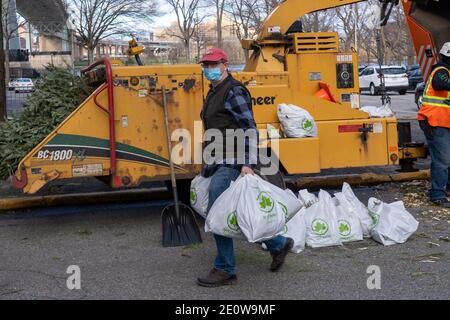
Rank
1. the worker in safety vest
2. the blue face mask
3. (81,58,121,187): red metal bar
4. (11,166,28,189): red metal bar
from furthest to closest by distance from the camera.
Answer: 1. the worker in safety vest
2. (81,58,121,187): red metal bar
3. (11,166,28,189): red metal bar
4. the blue face mask

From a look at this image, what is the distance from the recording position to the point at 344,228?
5.66 metres

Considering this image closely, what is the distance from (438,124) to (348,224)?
78.0 inches

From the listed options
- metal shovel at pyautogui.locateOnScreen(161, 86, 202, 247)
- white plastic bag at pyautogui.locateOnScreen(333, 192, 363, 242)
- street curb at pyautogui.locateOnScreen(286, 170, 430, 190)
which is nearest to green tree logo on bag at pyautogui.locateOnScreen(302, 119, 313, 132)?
white plastic bag at pyautogui.locateOnScreen(333, 192, 363, 242)

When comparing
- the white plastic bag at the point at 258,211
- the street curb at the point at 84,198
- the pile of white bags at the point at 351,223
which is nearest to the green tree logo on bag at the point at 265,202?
the white plastic bag at the point at 258,211

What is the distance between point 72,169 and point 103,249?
0.88 m

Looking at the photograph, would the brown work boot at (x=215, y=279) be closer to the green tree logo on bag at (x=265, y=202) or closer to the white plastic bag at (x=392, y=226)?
the green tree logo on bag at (x=265, y=202)

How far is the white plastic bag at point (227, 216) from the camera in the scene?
4.35m

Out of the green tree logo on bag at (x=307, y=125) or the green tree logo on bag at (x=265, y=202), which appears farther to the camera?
the green tree logo on bag at (x=307, y=125)

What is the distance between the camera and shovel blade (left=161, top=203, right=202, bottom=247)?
Answer: 5.79 m

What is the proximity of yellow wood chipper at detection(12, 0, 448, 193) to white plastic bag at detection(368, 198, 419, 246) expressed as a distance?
1118mm

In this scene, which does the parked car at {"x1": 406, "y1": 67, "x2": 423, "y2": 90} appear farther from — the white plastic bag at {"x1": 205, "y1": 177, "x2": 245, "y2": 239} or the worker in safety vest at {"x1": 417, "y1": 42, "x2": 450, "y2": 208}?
the white plastic bag at {"x1": 205, "y1": 177, "x2": 245, "y2": 239}

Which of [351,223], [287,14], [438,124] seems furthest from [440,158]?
[287,14]

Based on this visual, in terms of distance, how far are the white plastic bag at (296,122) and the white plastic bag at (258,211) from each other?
2262 millimetres
